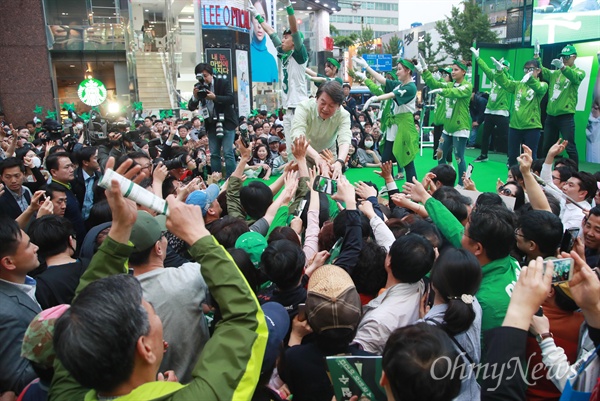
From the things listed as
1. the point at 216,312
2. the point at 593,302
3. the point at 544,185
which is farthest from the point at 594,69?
the point at 216,312

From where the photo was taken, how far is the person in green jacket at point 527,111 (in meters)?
7.48

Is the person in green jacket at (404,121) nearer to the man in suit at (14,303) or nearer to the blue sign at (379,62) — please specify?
the man in suit at (14,303)

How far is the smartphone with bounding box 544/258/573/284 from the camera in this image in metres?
1.65

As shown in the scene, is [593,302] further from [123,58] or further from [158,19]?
[158,19]

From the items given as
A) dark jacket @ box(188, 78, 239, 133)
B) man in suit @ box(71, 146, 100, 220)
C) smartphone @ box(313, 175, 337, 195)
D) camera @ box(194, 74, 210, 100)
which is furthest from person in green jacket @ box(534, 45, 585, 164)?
man in suit @ box(71, 146, 100, 220)

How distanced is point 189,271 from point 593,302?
1501 mm

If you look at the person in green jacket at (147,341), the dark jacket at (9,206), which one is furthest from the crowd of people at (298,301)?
the dark jacket at (9,206)

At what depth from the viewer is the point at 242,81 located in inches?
712

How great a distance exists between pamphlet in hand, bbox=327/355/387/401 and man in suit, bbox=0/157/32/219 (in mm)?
3761

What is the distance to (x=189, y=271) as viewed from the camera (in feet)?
6.29

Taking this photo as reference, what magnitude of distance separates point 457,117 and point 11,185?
6120 millimetres

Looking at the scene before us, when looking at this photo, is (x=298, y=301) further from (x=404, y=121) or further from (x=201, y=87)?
(x=404, y=121)
